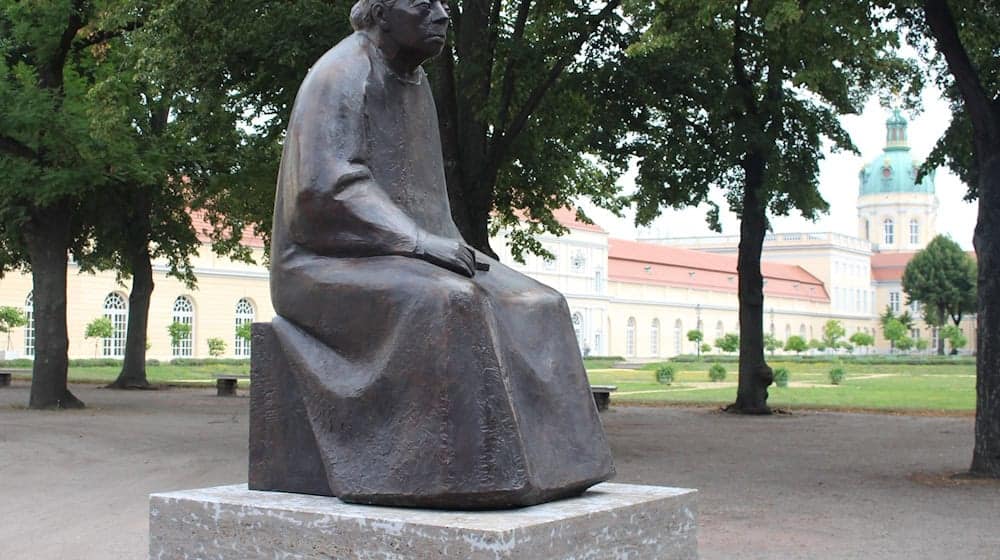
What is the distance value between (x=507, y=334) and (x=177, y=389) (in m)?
22.7

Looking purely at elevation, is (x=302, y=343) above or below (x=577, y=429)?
above

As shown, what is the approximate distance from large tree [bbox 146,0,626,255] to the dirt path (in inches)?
134

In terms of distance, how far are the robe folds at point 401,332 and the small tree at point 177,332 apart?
1679 inches

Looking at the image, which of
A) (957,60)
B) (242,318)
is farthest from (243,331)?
(957,60)

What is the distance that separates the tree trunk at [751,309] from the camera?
18.6 meters

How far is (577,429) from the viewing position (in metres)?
3.88

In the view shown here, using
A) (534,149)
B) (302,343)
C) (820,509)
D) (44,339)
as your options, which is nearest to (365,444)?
(302,343)

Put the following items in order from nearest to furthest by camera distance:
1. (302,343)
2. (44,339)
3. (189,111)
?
(302,343) → (189,111) → (44,339)

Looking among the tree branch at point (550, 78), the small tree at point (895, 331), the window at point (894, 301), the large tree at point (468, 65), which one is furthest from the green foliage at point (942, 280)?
the tree branch at point (550, 78)

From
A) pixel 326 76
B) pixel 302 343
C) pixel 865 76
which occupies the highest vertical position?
pixel 865 76

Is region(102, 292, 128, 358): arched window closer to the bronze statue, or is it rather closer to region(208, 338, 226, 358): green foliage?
region(208, 338, 226, 358): green foliage

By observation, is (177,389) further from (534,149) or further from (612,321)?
(612,321)

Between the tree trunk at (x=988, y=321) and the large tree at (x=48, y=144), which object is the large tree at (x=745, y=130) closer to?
the tree trunk at (x=988, y=321)

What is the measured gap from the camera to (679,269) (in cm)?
8019
